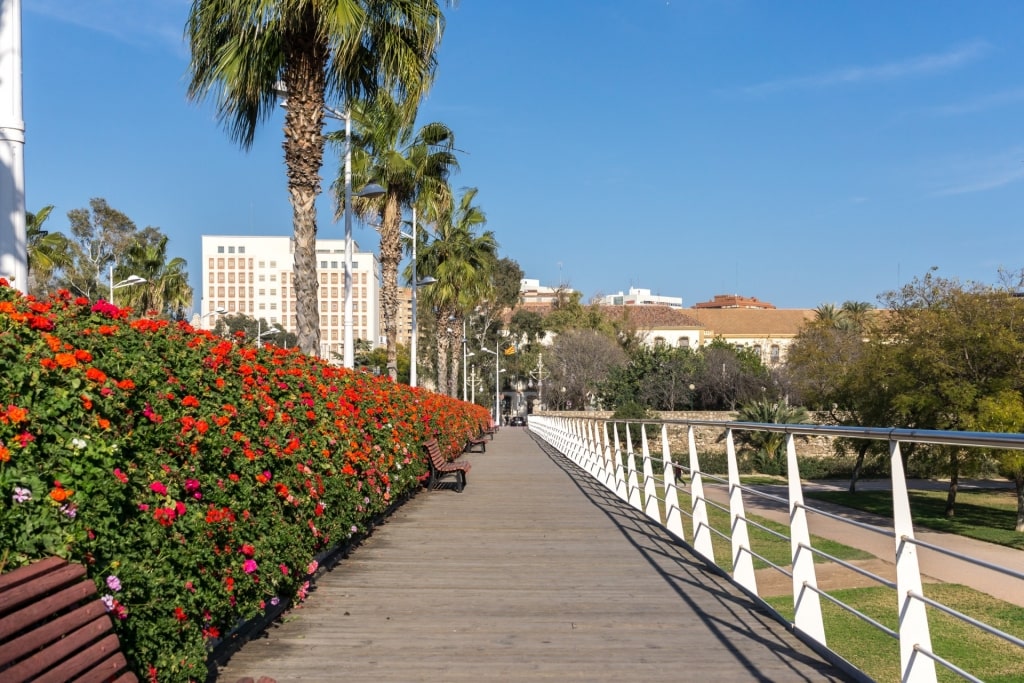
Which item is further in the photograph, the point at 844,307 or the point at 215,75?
the point at 844,307

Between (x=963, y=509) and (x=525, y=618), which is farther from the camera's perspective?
(x=963, y=509)

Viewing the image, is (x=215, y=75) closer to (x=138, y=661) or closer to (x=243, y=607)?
(x=243, y=607)

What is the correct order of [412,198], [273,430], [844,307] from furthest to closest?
[844,307]
[412,198]
[273,430]

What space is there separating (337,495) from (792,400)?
240ft

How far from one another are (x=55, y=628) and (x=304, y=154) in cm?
1229

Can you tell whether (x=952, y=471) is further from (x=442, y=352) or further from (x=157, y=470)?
(x=157, y=470)

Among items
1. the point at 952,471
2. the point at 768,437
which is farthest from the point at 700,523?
the point at 768,437

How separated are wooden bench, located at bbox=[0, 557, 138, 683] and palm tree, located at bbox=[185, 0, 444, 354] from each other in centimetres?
1135

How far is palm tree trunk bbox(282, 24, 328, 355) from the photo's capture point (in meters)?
14.5

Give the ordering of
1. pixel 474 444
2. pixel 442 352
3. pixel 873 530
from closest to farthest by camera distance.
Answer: pixel 873 530 → pixel 474 444 → pixel 442 352

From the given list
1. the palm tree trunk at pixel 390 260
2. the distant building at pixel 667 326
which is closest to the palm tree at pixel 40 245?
the palm tree trunk at pixel 390 260

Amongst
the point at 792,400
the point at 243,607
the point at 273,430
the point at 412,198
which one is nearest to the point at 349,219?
the point at 412,198

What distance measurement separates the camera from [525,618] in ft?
21.0

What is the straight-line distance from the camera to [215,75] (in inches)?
569
